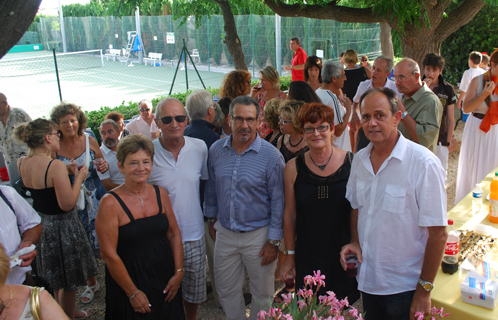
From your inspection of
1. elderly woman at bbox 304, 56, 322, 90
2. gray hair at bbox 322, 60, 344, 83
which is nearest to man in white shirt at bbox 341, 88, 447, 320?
gray hair at bbox 322, 60, 344, 83

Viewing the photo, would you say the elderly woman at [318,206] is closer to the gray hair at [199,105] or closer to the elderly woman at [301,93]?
the gray hair at [199,105]

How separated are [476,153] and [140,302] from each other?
438cm

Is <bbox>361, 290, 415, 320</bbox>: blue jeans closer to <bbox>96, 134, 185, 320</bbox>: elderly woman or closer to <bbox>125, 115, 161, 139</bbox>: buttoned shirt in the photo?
<bbox>96, 134, 185, 320</bbox>: elderly woman

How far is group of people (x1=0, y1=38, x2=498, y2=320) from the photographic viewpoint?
2.28 metres

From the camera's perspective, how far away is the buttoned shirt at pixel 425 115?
3684 millimetres

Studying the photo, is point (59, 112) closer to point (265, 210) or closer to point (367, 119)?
point (265, 210)

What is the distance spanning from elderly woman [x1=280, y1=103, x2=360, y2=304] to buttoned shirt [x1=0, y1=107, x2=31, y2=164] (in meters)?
4.23

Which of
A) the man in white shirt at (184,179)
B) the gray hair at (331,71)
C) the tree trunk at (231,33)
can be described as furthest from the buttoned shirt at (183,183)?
the tree trunk at (231,33)

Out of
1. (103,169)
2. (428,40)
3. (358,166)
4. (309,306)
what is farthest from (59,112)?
(428,40)

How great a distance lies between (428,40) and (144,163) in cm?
736

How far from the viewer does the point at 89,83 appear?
18516mm

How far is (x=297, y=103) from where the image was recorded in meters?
3.44

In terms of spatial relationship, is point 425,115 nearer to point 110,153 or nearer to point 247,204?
point 247,204

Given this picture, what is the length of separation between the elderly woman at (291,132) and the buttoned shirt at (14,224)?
1959mm
